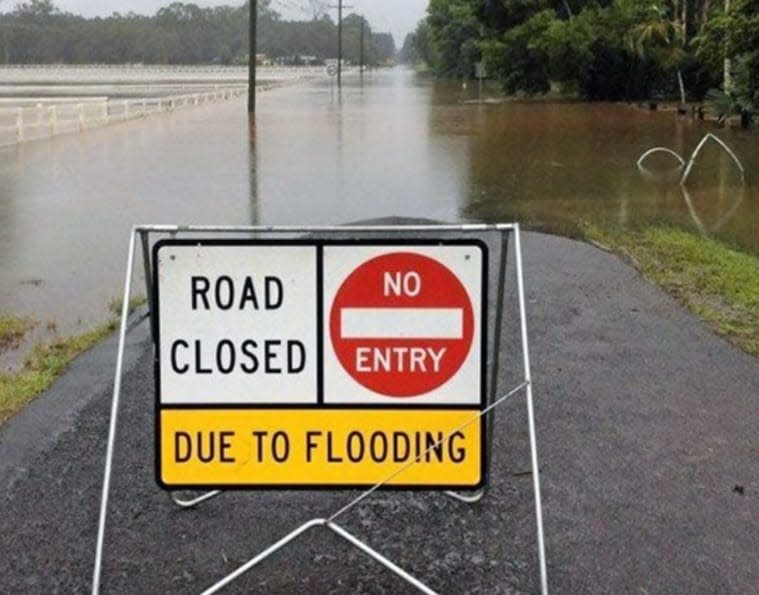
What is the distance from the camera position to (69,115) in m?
35.1

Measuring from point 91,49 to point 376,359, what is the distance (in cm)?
17745

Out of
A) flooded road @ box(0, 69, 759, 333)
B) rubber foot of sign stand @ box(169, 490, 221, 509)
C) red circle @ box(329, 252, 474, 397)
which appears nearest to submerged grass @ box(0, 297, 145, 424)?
flooded road @ box(0, 69, 759, 333)

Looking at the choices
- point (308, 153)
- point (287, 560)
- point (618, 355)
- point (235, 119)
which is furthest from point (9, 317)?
point (235, 119)

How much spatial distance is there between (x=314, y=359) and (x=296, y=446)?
0.30 m

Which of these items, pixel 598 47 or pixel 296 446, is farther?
pixel 598 47

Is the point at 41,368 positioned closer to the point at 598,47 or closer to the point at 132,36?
the point at 598,47

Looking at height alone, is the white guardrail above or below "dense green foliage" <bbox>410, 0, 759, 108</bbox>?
below

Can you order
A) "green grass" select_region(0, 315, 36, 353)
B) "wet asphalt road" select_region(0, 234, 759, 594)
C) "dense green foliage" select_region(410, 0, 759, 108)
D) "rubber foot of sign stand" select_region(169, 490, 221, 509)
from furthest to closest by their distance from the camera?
1. "dense green foliage" select_region(410, 0, 759, 108)
2. "green grass" select_region(0, 315, 36, 353)
3. "rubber foot of sign stand" select_region(169, 490, 221, 509)
4. "wet asphalt road" select_region(0, 234, 759, 594)

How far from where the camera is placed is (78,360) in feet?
23.3

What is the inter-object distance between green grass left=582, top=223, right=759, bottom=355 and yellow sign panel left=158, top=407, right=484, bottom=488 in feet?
13.6

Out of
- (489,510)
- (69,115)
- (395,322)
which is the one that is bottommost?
(489,510)

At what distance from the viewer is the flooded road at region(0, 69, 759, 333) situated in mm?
12023

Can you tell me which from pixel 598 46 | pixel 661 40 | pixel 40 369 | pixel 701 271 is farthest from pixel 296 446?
pixel 598 46

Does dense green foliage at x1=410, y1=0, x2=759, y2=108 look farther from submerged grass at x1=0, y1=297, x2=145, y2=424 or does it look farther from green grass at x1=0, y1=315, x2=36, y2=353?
submerged grass at x1=0, y1=297, x2=145, y2=424
